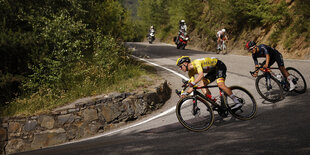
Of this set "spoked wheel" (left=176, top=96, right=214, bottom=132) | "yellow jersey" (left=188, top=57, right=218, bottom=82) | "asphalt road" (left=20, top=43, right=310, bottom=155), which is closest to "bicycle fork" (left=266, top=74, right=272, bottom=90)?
"asphalt road" (left=20, top=43, right=310, bottom=155)

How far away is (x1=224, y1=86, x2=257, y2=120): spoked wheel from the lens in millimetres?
5355

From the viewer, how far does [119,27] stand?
13547mm

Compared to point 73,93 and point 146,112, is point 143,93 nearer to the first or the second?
point 146,112

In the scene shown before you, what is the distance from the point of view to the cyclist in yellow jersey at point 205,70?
5.22m

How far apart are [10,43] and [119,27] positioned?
20.2 ft

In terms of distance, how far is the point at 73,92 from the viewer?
8.64 m

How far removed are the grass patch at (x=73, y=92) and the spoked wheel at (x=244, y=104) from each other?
12.5 feet

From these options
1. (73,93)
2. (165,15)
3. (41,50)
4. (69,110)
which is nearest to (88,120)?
(69,110)

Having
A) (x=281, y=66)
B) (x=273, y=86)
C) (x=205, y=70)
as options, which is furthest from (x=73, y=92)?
(x=281, y=66)

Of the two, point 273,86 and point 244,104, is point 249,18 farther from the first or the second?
point 244,104

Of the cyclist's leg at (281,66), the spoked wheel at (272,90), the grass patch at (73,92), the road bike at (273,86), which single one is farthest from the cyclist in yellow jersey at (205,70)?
the grass patch at (73,92)

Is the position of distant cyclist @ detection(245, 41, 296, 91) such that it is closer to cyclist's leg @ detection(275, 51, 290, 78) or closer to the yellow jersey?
cyclist's leg @ detection(275, 51, 290, 78)

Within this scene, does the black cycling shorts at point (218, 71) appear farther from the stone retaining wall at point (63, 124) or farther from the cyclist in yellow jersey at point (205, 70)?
the stone retaining wall at point (63, 124)

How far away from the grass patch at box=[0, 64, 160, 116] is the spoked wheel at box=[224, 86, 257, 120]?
12.5ft
